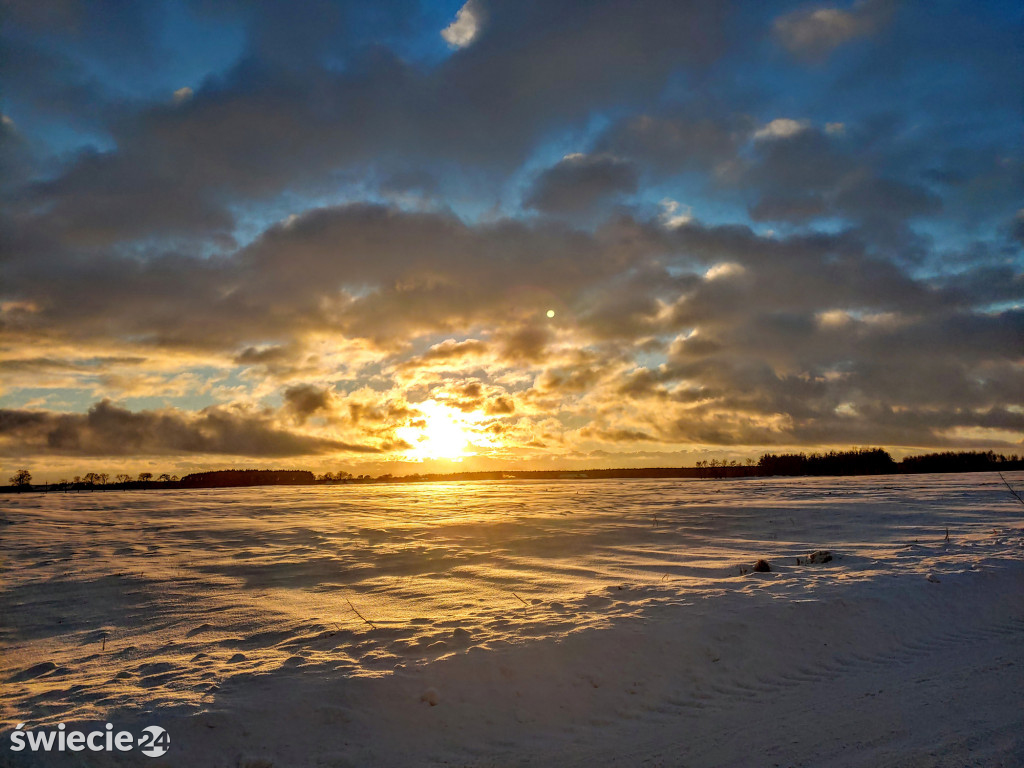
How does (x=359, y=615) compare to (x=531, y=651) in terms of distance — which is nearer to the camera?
(x=531, y=651)

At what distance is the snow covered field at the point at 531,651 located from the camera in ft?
16.3

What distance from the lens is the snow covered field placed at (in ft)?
16.3

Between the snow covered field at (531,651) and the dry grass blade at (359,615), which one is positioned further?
the dry grass blade at (359,615)

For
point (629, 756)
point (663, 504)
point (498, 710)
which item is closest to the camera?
point (629, 756)

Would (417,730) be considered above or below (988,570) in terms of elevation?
below

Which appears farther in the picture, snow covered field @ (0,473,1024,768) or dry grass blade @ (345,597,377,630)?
dry grass blade @ (345,597,377,630)

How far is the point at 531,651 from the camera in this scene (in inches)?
254

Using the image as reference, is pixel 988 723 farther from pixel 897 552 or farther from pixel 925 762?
pixel 897 552

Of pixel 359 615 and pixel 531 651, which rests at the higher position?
pixel 531 651

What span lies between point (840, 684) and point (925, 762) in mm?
1670

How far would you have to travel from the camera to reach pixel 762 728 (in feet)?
16.9

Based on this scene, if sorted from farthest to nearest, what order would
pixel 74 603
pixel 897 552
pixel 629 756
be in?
1. pixel 897 552
2. pixel 74 603
3. pixel 629 756

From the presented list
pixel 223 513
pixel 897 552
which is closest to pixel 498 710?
pixel 897 552

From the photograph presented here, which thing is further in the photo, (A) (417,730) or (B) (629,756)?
(A) (417,730)
